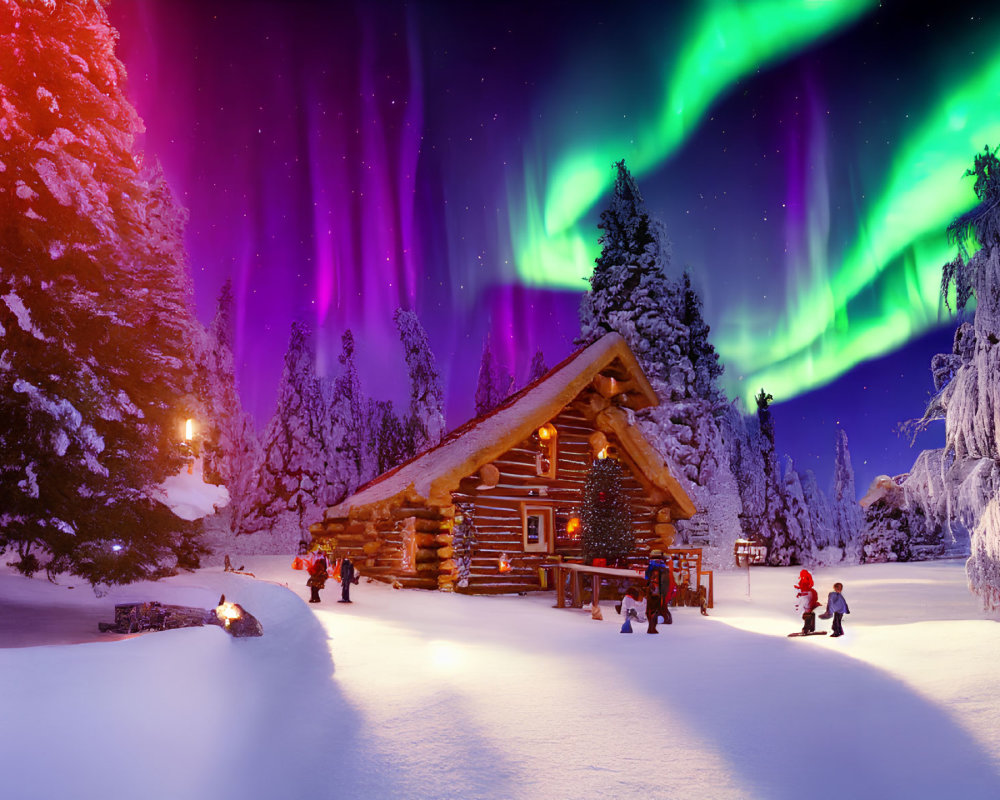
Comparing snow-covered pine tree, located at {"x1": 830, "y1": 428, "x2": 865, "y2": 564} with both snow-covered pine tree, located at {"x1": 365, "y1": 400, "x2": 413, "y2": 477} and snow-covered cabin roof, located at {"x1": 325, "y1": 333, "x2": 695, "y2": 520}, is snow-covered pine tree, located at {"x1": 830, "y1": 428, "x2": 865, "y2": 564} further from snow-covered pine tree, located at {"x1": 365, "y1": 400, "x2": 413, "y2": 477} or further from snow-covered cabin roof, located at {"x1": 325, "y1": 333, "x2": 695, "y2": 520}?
snow-covered cabin roof, located at {"x1": 325, "y1": 333, "x2": 695, "y2": 520}

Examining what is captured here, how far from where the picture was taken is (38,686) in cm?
423

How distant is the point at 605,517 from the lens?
1811cm

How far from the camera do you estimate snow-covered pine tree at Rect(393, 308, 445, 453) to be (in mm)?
48281

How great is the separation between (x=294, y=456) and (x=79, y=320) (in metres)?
35.0

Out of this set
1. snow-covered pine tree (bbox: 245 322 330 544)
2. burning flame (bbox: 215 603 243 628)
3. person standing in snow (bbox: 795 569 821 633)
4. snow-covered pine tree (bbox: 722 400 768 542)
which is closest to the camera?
burning flame (bbox: 215 603 243 628)

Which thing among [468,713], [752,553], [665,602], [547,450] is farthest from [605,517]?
[752,553]

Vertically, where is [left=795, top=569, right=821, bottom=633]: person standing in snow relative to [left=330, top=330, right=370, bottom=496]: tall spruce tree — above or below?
below

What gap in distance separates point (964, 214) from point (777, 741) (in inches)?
485

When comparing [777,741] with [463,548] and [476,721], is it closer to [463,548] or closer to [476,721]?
[476,721]

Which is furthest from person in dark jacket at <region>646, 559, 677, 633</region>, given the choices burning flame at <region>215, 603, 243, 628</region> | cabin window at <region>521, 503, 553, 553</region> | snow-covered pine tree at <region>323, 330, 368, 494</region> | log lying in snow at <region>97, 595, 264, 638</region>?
snow-covered pine tree at <region>323, 330, 368, 494</region>

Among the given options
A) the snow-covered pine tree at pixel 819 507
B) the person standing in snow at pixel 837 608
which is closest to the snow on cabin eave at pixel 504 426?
the person standing in snow at pixel 837 608

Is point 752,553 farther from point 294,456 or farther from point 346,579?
point 346,579

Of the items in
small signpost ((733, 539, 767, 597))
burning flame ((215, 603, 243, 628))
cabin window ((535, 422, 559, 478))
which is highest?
cabin window ((535, 422, 559, 478))

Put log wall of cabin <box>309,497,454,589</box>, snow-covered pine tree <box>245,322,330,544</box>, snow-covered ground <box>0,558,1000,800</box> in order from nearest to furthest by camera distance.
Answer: snow-covered ground <box>0,558,1000,800</box> → log wall of cabin <box>309,497,454,589</box> → snow-covered pine tree <box>245,322,330,544</box>
